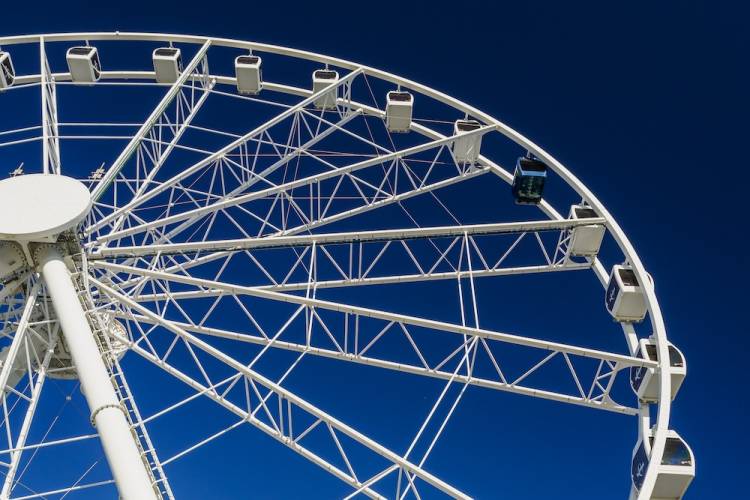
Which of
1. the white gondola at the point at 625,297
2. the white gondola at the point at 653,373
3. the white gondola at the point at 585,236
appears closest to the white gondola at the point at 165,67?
the white gondola at the point at 585,236

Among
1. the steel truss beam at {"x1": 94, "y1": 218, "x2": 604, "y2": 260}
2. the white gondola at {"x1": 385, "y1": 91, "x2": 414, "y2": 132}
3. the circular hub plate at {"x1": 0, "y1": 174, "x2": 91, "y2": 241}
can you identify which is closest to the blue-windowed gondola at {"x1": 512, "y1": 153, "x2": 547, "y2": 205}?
the steel truss beam at {"x1": 94, "y1": 218, "x2": 604, "y2": 260}

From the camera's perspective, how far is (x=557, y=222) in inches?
746

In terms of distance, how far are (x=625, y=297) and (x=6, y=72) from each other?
19436 millimetres

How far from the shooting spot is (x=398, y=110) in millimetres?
24391

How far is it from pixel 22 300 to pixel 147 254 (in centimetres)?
310

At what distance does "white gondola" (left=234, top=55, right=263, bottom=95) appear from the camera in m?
25.6

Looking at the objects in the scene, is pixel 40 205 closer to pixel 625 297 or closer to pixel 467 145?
pixel 467 145

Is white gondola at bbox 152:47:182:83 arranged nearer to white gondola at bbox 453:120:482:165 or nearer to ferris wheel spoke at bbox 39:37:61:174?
ferris wheel spoke at bbox 39:37:61:174

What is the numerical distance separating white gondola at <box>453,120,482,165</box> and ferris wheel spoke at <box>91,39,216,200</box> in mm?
8176

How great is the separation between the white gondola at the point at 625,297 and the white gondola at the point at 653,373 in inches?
53.3

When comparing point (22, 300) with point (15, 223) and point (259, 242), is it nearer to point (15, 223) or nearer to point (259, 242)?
point (15, 223)

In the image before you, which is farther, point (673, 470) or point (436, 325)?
point (436, 325)

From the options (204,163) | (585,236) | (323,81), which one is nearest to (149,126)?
(204,163)

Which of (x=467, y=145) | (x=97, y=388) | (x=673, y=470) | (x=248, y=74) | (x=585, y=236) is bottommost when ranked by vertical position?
(x=673, y=470)
